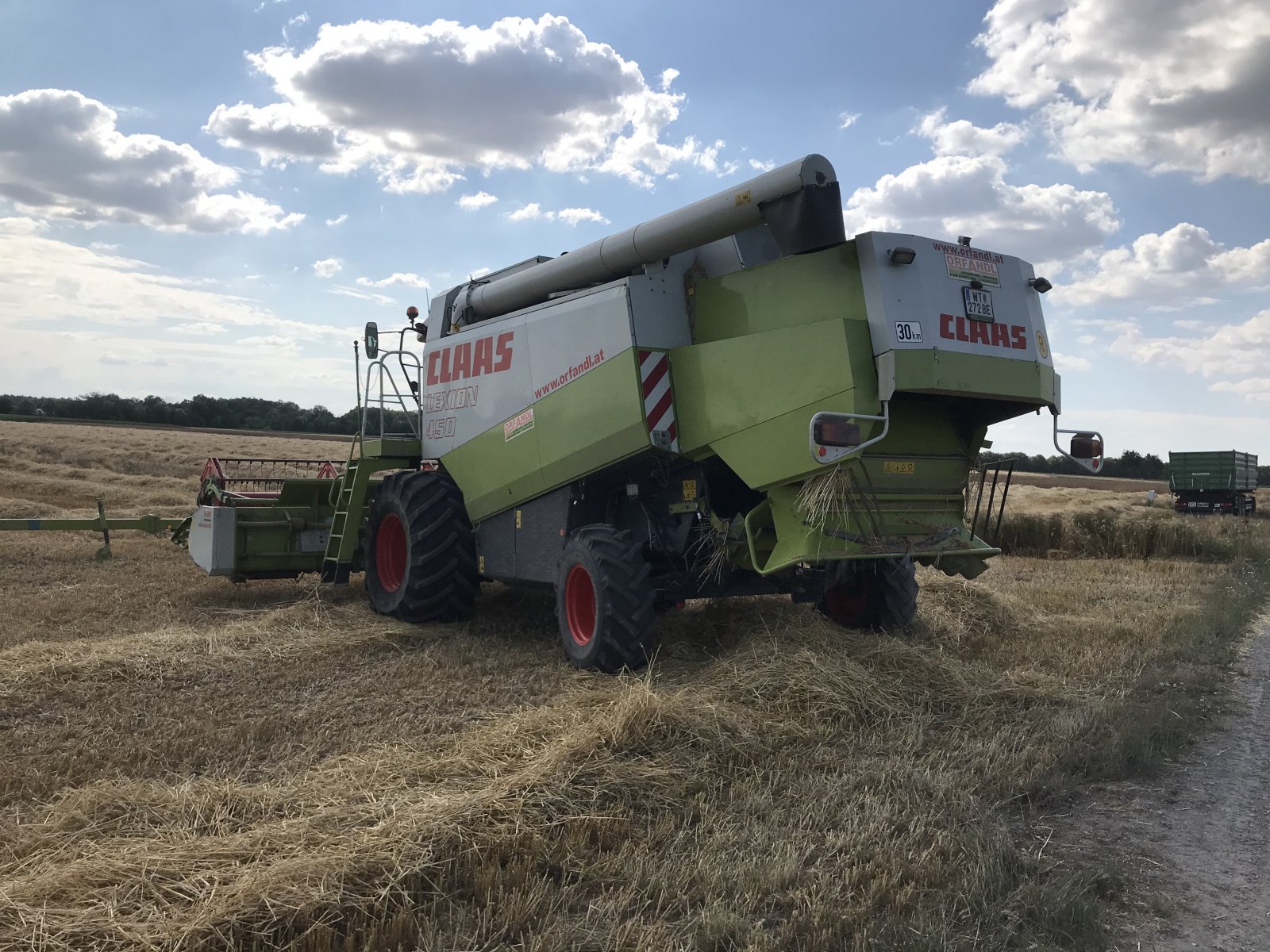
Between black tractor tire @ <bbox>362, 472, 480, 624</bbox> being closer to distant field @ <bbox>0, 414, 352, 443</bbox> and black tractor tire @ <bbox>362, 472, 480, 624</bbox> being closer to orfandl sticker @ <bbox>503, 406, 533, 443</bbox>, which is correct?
orfandl sticker @ <bbox>503, 406, 533, 443</bbox>

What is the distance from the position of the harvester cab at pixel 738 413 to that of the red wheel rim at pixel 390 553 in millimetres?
Result: 593

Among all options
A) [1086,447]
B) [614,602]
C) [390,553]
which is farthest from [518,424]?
[1086,447]

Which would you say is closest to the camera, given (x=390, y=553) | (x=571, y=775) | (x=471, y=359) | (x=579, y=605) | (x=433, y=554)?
(x=571, y=775)

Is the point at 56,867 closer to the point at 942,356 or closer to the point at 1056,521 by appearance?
the point at 942,356

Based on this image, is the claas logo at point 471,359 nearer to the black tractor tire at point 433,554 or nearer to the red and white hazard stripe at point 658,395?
the black tractor tire at point 433,554

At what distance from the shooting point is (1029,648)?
6.66 m

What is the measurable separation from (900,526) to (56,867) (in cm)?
446

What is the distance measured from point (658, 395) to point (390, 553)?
3.45 metres

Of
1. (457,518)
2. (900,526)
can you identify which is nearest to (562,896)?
(900,526)

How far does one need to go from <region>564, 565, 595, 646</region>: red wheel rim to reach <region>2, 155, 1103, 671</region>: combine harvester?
0.04ft

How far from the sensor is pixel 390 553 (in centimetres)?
848

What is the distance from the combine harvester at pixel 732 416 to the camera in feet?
17.8

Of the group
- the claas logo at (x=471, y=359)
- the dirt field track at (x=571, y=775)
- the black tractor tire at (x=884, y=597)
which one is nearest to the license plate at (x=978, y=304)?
the black tractor tire at (x=884, y=597)

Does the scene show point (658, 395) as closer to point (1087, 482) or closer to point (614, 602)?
point (614, 602)
